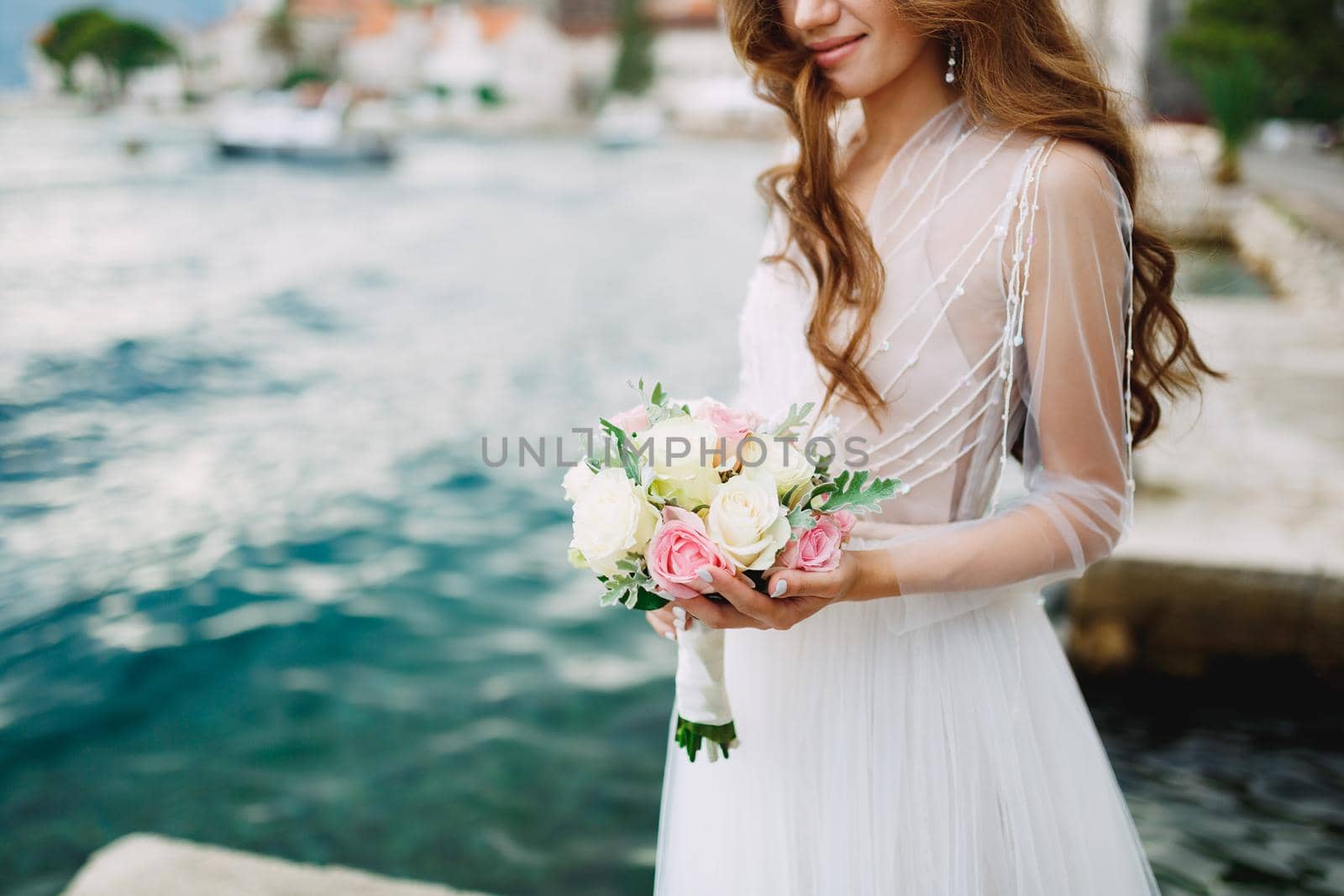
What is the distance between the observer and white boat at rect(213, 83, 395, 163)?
35125 millimetres

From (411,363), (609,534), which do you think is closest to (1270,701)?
(609,534)

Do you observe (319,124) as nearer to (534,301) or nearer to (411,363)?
(534,301)

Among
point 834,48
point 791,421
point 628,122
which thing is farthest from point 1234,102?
point 628,122

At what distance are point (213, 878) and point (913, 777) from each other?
5.03ft

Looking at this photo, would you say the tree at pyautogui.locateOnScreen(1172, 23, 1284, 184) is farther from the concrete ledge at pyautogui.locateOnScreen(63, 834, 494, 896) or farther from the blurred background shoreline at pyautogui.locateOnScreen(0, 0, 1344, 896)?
the concrete ledge at pyautogui.locateOnScreen(63, 834, 494, 896)

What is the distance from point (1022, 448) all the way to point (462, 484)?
5662 millimetres

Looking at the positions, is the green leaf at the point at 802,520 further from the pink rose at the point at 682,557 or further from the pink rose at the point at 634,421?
the pink rose at the point at 634,421

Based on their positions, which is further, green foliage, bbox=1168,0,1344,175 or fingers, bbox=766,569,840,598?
green foliage, bbox=1168,0,1344,175

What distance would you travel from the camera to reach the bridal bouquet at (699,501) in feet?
3.84

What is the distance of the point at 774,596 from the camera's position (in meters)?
1.20

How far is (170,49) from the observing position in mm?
64500

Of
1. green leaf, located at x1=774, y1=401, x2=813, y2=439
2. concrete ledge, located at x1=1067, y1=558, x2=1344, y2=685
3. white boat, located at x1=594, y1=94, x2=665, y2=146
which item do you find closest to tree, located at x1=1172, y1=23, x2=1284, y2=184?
concrete ledge, located at x1=1067, y1=558, x2=1344, y2=685

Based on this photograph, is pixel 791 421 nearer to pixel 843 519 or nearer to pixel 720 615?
pixel 843 519

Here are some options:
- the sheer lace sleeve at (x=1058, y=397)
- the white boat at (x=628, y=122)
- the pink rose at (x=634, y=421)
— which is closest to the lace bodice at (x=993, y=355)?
the sheer lace sleeve at (x=1058, y=397)
